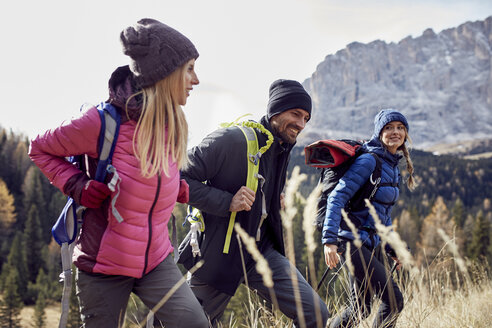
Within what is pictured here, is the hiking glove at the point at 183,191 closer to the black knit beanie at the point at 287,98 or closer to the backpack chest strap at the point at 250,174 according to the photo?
the backpack chest strap at the point at 250,174

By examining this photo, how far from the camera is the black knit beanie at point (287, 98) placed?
3129mm

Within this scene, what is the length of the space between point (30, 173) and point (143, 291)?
79967 mm

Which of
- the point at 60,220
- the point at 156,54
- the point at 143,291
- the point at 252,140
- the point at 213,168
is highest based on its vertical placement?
the point at 156,54

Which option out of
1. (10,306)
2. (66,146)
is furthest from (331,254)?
(10,306)

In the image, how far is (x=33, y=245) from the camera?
196 ft

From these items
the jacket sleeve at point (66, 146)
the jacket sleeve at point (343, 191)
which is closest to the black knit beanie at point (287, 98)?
the jacket sleeve at point (343, 191)

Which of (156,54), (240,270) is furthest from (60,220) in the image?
(240,270)

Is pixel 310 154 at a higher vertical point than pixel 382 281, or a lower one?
higher

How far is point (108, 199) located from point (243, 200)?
1.02 meters

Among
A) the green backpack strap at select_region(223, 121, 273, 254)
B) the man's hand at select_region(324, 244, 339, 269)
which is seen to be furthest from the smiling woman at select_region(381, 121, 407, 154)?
the green backpack strap at select_region(223, 121, 273, 254)

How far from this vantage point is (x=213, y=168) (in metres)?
2.95

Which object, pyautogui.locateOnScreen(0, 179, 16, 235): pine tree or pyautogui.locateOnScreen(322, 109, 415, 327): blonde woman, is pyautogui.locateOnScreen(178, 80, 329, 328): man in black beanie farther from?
pyautogui.locateOnScreen(0, 179, 16, 235): pine tree

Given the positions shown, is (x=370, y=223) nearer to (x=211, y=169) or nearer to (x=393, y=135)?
(x=393, y=135)

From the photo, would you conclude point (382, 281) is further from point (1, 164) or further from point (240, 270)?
point (1, 164)
